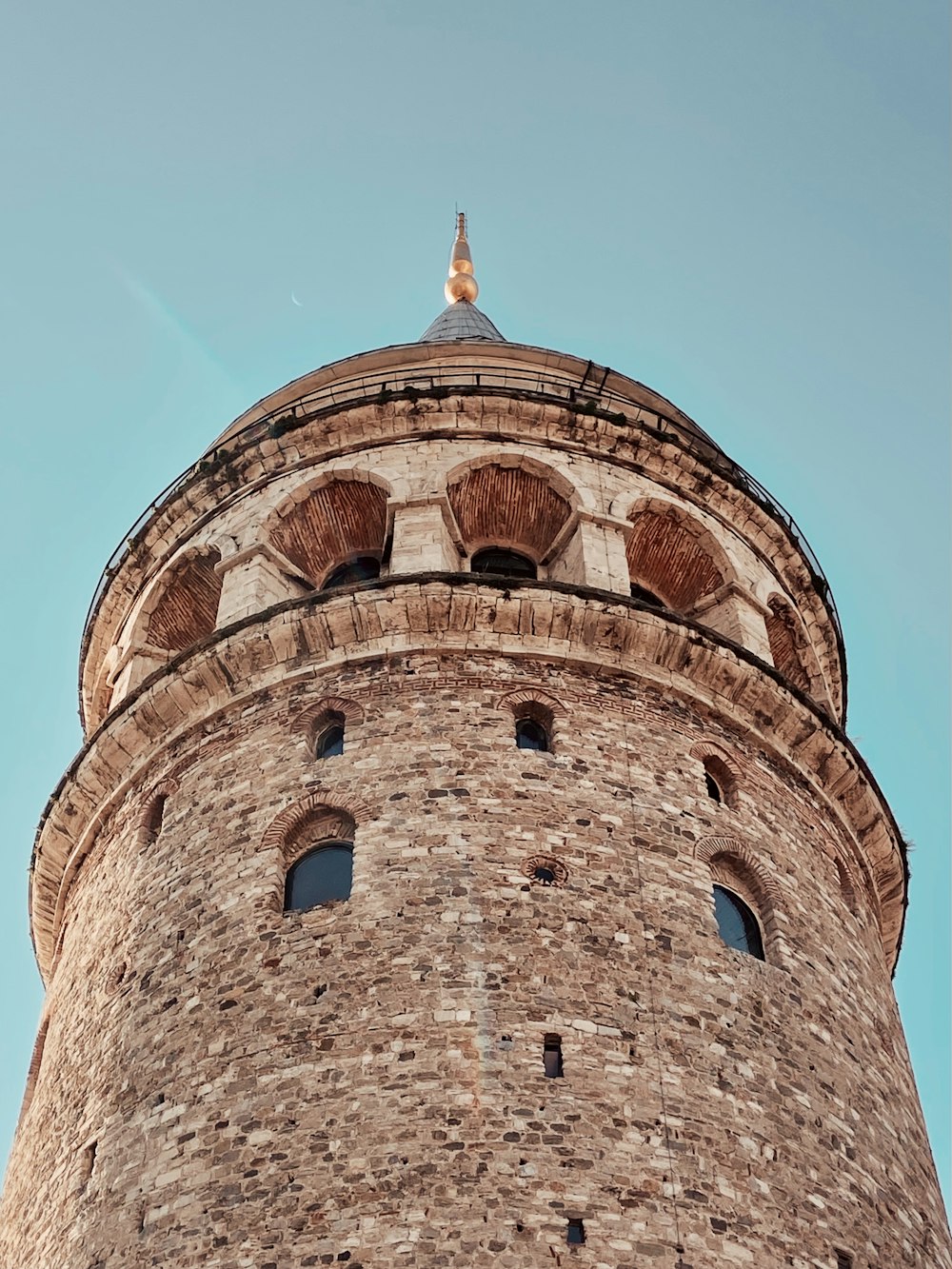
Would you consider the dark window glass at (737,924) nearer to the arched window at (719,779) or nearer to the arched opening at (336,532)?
the arched window at (719,779)

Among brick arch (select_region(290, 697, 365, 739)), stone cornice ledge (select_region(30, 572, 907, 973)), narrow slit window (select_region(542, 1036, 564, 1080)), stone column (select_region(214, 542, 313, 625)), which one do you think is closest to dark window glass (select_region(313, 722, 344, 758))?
brick arch (select_region(290, 697, 365, 739))

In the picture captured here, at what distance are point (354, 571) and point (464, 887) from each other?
23.2 feet

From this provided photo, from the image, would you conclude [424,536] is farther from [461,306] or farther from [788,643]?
[461,306]

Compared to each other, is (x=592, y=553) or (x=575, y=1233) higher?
(x=592, y=553)

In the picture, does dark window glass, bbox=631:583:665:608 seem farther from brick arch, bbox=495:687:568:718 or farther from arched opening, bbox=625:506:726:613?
brick arch, bbox=495:687:568:718

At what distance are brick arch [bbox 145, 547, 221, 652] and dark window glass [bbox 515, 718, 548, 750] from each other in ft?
18.2

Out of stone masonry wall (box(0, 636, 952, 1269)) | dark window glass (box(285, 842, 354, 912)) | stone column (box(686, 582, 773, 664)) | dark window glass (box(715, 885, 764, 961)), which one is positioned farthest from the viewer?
stone column (box(686, 582, 773, 664))

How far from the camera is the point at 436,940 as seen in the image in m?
14.0

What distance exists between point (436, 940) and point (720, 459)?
33.9 feet

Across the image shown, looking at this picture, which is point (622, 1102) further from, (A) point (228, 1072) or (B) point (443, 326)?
(B) point (443, 326)

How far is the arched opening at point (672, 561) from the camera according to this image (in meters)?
20.9

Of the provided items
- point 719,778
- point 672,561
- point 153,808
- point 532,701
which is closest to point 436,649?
point 532,701

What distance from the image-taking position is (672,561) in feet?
69.5

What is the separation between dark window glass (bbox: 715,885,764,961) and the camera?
15.4 meters
